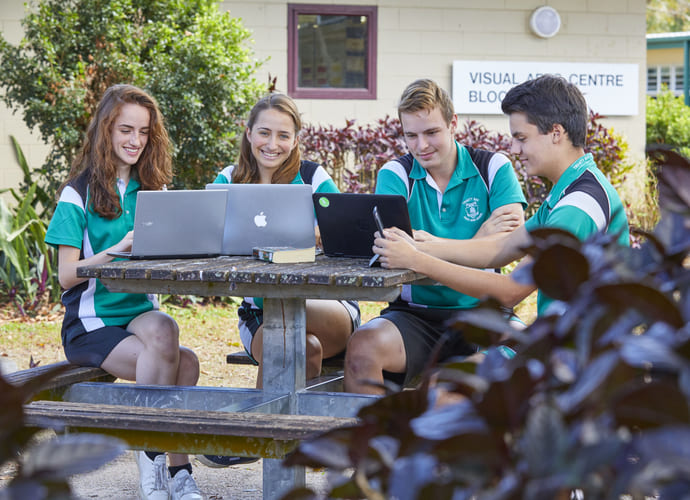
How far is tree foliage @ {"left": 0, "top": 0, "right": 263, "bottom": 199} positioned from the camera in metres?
7.42

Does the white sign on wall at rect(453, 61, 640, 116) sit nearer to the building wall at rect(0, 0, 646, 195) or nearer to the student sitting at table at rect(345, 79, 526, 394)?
the building wall at rect(0, 0, 646, 195)

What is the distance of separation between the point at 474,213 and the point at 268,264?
3.28 feet

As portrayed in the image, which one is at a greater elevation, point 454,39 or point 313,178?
point 454,39

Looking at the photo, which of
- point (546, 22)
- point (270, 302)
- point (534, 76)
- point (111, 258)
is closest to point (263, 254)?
point (270, 302)

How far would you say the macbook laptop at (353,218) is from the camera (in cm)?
325

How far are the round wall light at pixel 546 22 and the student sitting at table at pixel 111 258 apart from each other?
7.51 metres

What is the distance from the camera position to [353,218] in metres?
3.41

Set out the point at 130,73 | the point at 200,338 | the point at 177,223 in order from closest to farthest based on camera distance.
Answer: the point at 177,223, the point at 200,338, the point at 130,73

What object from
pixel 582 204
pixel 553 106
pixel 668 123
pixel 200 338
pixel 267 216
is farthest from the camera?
pixel 668 123

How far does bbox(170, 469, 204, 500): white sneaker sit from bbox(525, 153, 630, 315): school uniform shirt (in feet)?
5.09

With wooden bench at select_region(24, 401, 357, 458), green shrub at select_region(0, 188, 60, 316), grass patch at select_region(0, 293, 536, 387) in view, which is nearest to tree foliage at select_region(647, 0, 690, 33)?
grass patch at select_region(0, 293, 536, 387)

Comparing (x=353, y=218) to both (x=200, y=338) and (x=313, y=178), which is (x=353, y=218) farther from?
(x=200, y=338)

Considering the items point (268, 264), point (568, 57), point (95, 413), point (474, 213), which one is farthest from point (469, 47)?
point (95, 413)

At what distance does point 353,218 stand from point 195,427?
3.61ft
